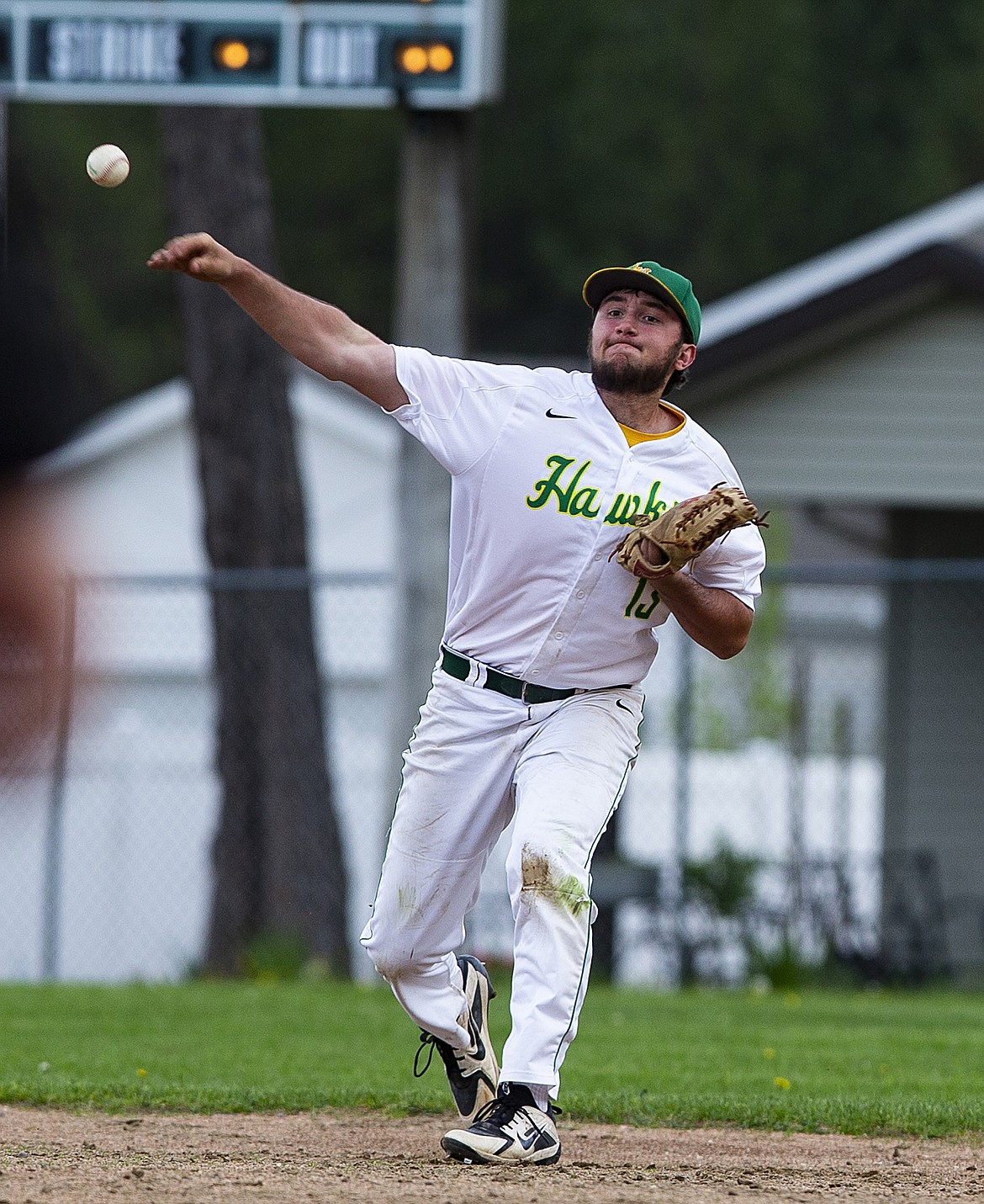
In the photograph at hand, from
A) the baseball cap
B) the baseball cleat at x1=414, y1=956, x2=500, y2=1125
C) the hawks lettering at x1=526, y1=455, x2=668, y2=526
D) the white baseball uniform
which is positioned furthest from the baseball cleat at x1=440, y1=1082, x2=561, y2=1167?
the baseball cap

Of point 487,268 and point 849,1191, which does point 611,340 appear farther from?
point 487,268

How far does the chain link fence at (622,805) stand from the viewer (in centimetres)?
1230

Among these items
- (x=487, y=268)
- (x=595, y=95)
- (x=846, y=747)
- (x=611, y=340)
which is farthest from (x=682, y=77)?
(x=611, y=340)

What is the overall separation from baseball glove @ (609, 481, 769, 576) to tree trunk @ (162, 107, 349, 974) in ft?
24.6

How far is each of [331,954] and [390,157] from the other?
19944mm

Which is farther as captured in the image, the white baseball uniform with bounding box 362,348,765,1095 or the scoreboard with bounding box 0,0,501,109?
the scoreboard with bounding box 0,0,501,109

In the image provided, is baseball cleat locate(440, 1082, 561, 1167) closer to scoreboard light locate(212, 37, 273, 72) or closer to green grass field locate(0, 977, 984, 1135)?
green grass field locate(0, 977, 984, 1135)

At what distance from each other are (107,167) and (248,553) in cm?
745

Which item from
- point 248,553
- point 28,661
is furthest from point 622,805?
point 28,661

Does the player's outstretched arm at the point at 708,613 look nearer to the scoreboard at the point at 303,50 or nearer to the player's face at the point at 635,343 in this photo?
the player's face at the point at 635,343

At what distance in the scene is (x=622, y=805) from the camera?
48.0 feet

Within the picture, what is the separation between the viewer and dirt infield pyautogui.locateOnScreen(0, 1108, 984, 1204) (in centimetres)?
447

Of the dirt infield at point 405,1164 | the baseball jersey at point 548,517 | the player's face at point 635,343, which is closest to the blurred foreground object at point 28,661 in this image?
the dirt infield at point 405,1164

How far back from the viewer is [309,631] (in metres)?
12.5
